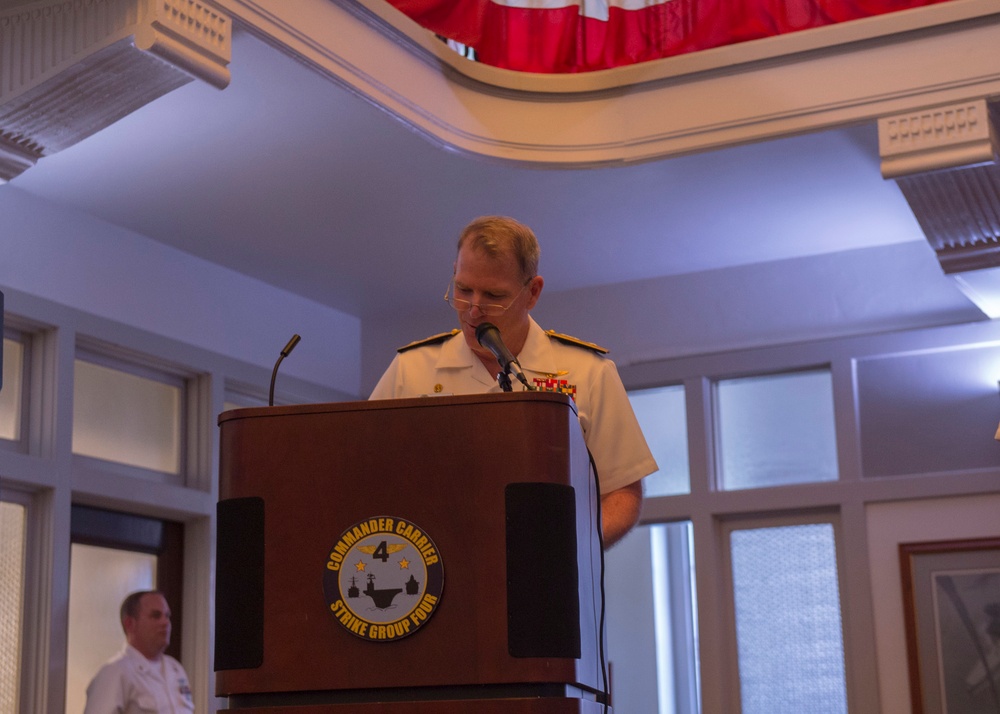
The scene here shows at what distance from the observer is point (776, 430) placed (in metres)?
6.17

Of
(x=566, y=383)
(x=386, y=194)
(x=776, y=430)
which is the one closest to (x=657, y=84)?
(x=386, y=194)

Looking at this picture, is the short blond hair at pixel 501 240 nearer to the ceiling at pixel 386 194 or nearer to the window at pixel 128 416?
the ceiling at pixel 386 194

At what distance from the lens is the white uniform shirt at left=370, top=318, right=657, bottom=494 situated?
1984 mm

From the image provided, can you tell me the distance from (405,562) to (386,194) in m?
4.04

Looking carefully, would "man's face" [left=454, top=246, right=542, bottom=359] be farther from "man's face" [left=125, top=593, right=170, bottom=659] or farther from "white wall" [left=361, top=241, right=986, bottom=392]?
"white wall" [left=361, top=241, right=986, bottom=392]

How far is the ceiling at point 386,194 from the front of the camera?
4.59 meters

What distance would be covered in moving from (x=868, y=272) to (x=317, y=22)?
10.1ft

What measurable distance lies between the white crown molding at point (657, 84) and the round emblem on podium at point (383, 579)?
2716 millimetres

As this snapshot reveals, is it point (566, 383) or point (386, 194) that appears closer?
point (566, 383)

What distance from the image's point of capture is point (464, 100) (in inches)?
189

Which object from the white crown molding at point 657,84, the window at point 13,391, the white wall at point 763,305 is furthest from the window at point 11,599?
the white wall at point 763,305

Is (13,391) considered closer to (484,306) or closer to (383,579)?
(484,306)

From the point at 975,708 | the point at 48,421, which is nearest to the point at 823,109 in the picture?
the point at 975,708

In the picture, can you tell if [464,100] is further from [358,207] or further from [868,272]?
[868,272]
